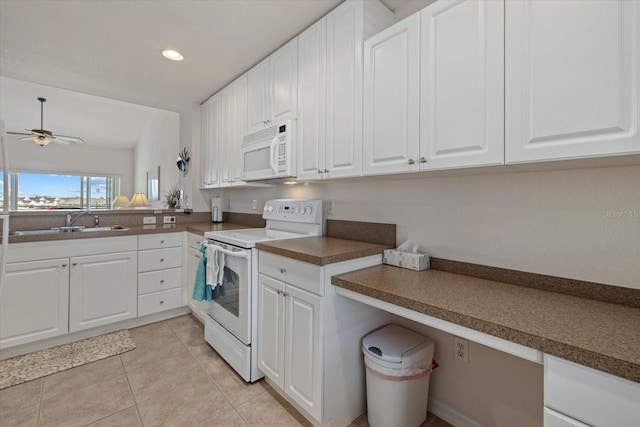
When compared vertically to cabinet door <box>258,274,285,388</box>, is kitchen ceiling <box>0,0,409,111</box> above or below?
above

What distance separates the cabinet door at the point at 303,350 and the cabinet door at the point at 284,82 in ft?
4.27

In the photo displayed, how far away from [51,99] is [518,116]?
515 centimetres

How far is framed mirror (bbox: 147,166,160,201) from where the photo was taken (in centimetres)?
469

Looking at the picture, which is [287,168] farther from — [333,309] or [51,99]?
[51,99]

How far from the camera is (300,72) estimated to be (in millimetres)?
1991

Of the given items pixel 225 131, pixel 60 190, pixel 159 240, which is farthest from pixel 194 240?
pixel 60 190

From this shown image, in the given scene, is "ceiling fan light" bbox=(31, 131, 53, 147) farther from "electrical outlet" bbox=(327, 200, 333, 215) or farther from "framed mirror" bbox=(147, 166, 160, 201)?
"electrical outlet" bbox=(327, 200, 333, 215)

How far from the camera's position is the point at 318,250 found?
1.57 metres

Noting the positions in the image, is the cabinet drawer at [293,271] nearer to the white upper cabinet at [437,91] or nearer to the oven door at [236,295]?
the oven door at [236,295]

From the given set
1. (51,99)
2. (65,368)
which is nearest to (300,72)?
(65,368)

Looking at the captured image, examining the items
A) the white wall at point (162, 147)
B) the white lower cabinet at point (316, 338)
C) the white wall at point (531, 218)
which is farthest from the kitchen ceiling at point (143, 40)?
the white lower cabinet at point (316, 338)

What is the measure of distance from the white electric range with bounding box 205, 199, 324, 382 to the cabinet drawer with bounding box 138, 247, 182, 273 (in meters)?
0.83

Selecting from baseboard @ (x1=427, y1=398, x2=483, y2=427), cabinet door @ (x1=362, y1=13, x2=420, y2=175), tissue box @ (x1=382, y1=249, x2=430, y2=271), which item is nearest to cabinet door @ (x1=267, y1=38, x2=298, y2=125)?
cabinet door @ (x1=362, y1=13, x2=420, y2=175)

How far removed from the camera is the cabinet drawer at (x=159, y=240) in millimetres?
2730
